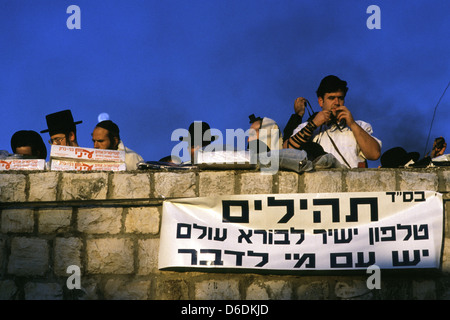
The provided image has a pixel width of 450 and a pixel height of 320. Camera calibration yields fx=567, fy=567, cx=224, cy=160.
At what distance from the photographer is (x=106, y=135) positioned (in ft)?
22.8

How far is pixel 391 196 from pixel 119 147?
339 cm

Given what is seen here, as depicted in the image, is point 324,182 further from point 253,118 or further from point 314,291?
point 253,118

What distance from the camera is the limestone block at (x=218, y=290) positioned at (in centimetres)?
566

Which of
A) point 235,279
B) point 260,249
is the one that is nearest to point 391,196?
point 260,249

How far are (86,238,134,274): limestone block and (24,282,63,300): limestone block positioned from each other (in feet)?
1.21

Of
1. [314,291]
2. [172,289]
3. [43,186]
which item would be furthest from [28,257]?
[314,291]

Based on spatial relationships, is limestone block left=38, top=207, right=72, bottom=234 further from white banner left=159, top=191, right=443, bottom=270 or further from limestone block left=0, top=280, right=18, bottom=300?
white banner left=159, top=191, right=443, bottom=270

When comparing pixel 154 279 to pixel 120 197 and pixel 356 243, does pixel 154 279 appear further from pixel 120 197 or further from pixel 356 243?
pixel 356 243

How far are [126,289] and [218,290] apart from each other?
0.94 metres

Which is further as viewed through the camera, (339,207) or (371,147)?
(371,147)

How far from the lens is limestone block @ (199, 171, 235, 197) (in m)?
5.93

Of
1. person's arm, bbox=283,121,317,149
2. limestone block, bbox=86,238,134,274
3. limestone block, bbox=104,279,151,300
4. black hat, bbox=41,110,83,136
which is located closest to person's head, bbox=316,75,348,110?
person's arm, bbox=283,121,317,149

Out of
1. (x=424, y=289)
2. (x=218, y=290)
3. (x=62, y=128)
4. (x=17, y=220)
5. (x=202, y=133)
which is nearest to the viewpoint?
(x=424, y=289)
